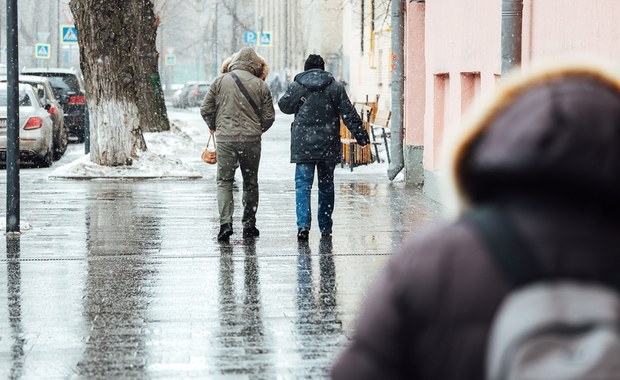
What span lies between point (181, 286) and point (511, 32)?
3.63m

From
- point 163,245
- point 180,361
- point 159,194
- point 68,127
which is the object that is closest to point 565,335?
point 180,361

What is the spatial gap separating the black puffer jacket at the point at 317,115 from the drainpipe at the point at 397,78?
22.5ft

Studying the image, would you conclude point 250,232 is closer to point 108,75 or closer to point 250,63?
point 250,63

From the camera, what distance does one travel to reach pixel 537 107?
6.77 feet

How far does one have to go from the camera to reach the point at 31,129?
21312 mm

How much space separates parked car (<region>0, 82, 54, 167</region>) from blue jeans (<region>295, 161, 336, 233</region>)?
10447mm

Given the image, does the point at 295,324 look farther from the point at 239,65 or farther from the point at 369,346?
the point at 369,346

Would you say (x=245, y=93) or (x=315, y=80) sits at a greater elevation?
(x=315, y=80)

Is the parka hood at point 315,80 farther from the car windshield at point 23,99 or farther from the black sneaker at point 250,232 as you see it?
the car windshield at point 23,99

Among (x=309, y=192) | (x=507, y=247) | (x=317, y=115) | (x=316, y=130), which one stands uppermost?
(x=507, y=247)

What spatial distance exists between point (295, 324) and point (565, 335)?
5502 millimetres

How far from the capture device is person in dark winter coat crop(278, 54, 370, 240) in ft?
37.6

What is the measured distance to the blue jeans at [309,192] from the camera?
11.4 meters

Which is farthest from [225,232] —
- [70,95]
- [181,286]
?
[70,95]
